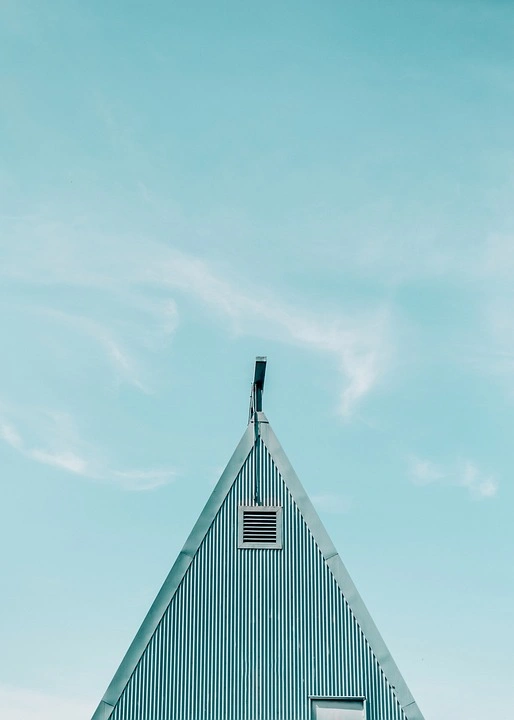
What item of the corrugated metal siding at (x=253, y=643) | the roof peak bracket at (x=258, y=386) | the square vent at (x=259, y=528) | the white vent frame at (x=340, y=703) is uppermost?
the roof peak bracket at (x=258, y=386)

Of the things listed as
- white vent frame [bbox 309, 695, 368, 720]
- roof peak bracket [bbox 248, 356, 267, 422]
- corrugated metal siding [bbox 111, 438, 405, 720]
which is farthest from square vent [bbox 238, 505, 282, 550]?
white vent frame [bbox 309, 695, 368, 720]

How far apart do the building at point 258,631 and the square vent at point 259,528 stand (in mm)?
28

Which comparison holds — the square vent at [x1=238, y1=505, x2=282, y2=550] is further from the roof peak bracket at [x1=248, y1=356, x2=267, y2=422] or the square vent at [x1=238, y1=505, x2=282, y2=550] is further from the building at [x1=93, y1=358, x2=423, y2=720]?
the roof peak bracket at [x1=248, y1=356, x2=267, y2=422]

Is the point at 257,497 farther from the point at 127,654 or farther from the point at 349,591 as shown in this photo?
the point at 127,654

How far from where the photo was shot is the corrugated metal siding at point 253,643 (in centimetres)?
2467

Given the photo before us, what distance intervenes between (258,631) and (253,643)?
1.11ft

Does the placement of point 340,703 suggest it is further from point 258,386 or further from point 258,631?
point 258,386

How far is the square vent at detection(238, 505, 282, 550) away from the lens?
86.1 feet

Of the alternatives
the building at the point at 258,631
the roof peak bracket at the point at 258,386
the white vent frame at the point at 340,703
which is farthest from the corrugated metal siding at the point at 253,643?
the roof peak bracket at the point at 258,386

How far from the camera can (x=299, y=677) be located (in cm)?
2506

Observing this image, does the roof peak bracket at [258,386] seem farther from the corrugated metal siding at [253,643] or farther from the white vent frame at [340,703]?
the white vent frame at [340,703]

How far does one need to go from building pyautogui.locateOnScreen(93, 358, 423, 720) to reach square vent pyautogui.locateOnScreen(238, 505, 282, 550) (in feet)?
0.09

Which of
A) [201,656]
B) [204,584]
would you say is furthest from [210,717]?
[204,584]

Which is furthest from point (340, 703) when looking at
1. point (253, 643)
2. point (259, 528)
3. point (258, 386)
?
point (258, 386)
